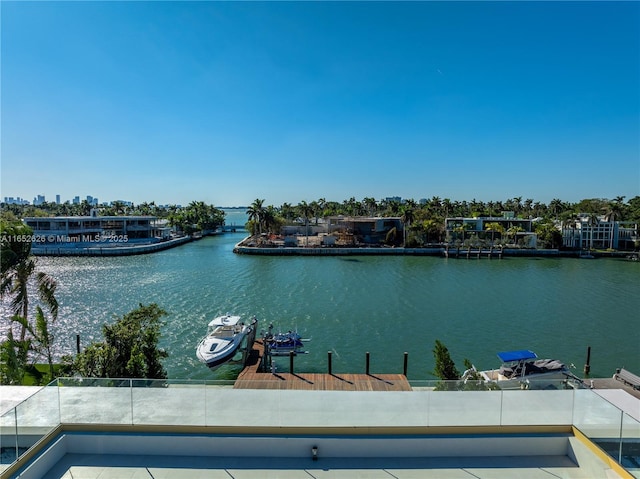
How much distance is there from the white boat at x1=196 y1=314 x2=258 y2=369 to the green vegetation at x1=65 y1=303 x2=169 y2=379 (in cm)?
382

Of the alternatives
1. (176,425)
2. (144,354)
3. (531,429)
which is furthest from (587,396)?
(144,354)

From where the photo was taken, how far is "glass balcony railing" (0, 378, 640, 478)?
726 centimetres

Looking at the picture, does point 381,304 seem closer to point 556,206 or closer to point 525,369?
point 525,369

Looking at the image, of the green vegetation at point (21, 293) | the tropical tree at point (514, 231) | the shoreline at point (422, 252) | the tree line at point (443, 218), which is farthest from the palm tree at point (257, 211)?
the green vegetation at point (21, 293)

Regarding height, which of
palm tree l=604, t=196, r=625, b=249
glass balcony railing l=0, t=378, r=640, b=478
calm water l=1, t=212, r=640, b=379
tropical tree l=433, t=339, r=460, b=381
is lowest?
calm water l=1, t=212, r=640, b=379

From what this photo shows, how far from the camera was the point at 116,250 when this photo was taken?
203 feet

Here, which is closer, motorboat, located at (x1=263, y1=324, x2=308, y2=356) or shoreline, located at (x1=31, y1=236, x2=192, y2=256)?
motorboat, located at (x1=263, y1=324, x2=308, y2=356)

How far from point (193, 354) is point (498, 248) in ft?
200

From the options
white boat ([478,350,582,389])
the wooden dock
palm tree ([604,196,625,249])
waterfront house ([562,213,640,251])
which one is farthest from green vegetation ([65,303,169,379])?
palm tree ([604,196,625,249])

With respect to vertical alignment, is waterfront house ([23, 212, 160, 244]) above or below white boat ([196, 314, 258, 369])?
above

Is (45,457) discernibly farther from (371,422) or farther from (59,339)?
(59,339)

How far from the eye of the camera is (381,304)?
1298 inches

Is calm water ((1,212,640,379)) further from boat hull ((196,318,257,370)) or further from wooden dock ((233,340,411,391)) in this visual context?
wooden dock ((233,340,411,391))

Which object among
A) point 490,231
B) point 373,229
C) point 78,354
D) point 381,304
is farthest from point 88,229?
point 490,231
